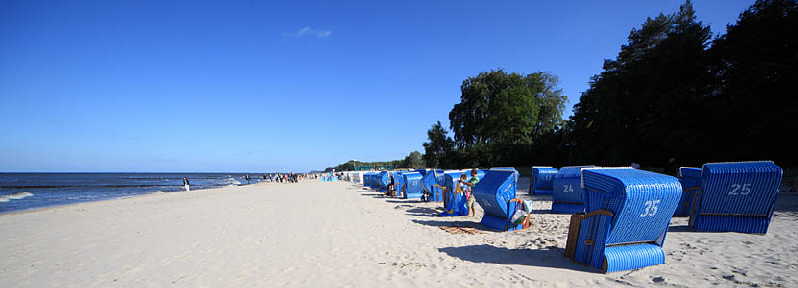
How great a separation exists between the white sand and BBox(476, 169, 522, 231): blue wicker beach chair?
43cm

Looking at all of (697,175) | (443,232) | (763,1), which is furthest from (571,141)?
(443,232)

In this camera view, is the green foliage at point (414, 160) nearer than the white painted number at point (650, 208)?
No

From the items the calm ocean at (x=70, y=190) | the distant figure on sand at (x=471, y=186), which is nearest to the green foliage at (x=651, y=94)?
the distant figure on sand at (x=471, y=186)

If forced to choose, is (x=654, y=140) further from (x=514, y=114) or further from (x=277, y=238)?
(x=277, y=238)

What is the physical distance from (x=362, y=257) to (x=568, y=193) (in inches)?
285

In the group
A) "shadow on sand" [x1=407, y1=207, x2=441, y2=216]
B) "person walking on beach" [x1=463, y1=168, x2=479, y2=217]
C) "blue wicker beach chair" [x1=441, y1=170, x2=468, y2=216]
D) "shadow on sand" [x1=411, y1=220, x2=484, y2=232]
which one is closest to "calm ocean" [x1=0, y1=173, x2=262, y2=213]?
"shadow on sand" [x1=407, y1=207, x2=441, y2=216]

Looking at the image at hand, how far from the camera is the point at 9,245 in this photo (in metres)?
7.96

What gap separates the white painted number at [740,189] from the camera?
264 inches

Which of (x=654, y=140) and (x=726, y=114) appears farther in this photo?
(x=654, y=140)

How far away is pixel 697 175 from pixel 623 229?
5491 millimetres

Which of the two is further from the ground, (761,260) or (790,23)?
(790,23)

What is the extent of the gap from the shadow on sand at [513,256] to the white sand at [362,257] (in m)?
0.02

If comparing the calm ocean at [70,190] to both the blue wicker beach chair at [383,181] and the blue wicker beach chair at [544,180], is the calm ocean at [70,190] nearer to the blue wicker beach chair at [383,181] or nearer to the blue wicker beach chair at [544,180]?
the blue wicker beach chair at [383,181]

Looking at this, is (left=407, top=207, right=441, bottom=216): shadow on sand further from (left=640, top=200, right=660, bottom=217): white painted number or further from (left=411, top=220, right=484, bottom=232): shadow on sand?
(left=640, top=200, right=660, bottom=217): white painted number
